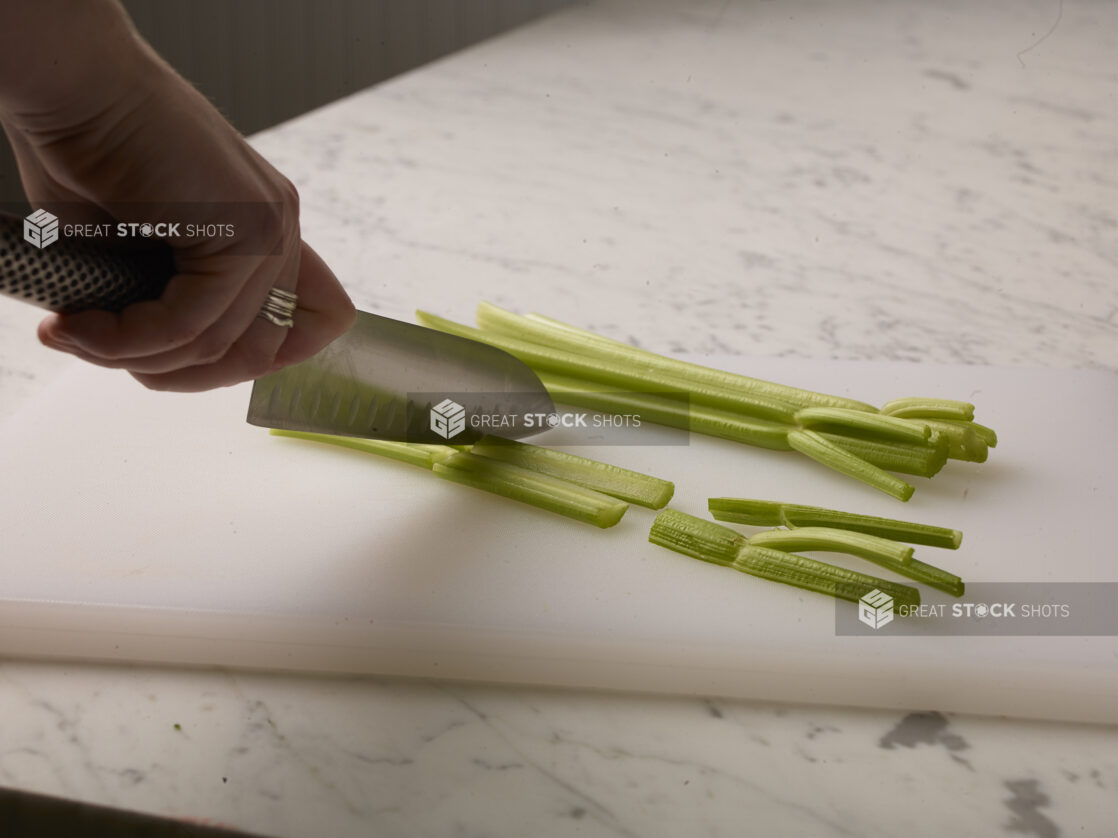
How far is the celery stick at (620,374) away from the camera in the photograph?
203 centimetres

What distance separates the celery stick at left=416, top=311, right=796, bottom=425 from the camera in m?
2.03

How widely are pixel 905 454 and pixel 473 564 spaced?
779mm

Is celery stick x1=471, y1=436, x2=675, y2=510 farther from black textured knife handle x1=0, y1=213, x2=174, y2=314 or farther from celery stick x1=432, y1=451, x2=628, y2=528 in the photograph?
black textured knife handle x1=0, y1=213, x2=174, y2=314

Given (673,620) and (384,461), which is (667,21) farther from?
(673,620)

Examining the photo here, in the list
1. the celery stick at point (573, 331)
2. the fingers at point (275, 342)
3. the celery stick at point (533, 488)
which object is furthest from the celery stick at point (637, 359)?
the fingers at point (275, 342)

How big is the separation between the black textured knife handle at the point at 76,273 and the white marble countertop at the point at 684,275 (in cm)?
55

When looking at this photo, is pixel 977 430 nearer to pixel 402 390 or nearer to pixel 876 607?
pixel 876 607

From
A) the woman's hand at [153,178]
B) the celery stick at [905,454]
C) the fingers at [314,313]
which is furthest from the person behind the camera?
the celery stick at [905,454]

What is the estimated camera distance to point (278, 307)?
160cm

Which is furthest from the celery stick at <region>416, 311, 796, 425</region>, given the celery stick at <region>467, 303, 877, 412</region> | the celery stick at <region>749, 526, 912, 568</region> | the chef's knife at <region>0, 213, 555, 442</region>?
the celery stick at <region>749, 526, 912, 568</region>

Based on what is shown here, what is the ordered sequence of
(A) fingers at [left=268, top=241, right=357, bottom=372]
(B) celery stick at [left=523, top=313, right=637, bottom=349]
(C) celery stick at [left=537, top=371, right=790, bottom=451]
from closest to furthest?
(A) fingers at [left=268, top=241, right=357, bottom=372] → (C) celery stick at [left=537, top=371, right=790, bottom=451] → (B) celery stick at [left=523, top=313, right=637, bottom=349]

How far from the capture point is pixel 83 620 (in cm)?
160

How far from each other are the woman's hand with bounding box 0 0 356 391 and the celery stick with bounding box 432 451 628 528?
44 cm

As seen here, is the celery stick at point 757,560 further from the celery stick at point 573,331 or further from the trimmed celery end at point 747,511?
the celery stick at point 573,331
